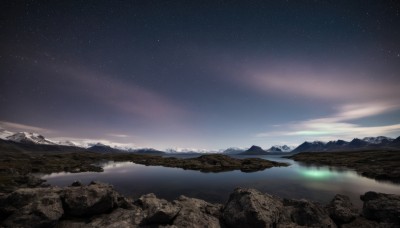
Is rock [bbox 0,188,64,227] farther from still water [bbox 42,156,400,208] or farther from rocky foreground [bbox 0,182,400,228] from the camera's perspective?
still water [bbox 42,156,400,208]

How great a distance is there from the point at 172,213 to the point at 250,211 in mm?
7835

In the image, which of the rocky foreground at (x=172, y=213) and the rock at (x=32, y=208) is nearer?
Answer: the rock at (x=32, y=208)

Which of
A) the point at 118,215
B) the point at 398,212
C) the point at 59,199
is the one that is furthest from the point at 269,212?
the point at 59,199

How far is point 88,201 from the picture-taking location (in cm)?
2278

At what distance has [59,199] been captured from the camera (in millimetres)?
22062

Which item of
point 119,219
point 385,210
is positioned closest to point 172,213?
point 119,219

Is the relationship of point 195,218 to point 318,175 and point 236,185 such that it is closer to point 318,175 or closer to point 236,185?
point 236,185

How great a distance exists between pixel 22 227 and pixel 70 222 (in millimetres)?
3955

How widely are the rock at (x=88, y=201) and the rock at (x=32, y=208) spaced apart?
0.94m

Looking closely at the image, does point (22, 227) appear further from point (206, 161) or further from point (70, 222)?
point (206, 161)

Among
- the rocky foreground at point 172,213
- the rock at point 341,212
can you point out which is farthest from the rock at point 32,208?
the rock at point 341,212

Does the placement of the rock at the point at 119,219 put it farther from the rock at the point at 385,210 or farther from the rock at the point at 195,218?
the rock at the point at 385,210

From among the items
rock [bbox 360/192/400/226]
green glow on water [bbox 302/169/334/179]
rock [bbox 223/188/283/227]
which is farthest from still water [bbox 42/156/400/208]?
rock [bbox 223/188/283/227]

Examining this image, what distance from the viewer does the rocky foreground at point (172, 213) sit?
1956cm
